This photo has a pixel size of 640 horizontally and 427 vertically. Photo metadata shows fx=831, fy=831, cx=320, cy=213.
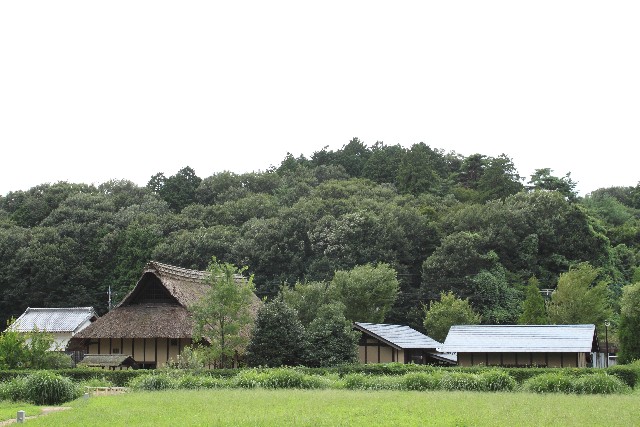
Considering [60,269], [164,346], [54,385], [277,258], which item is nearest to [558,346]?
[164,346]

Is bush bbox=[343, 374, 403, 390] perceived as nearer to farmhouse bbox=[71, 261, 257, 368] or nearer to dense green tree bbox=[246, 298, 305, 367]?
dense green tree bbox=[246, 298, 305, 367]

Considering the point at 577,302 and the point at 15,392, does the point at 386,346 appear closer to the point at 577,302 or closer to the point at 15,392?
the point at 577,302

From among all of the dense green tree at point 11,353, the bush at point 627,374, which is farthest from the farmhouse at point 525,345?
the dense green tree at point 11,353

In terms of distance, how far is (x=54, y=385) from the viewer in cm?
2698

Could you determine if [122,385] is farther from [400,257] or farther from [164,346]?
[400,257]

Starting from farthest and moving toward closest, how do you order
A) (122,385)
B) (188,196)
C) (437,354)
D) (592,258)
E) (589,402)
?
(188,196), (592,258), (437,354), (122,385), (589,402)

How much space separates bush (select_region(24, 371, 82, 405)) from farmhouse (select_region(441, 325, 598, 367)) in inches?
815

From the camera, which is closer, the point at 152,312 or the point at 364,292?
the point at 152,312

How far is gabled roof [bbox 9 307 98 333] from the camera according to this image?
59312 mm

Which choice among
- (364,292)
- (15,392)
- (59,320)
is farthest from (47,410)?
(59,320)

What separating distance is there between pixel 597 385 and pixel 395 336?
53.6 ft

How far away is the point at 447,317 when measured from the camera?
173 feet

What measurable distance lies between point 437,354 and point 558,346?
31.1ft

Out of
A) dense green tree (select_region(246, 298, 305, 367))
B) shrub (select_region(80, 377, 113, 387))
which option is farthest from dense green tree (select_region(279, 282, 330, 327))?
shrub (select_region(80, 377, 113, 387))
